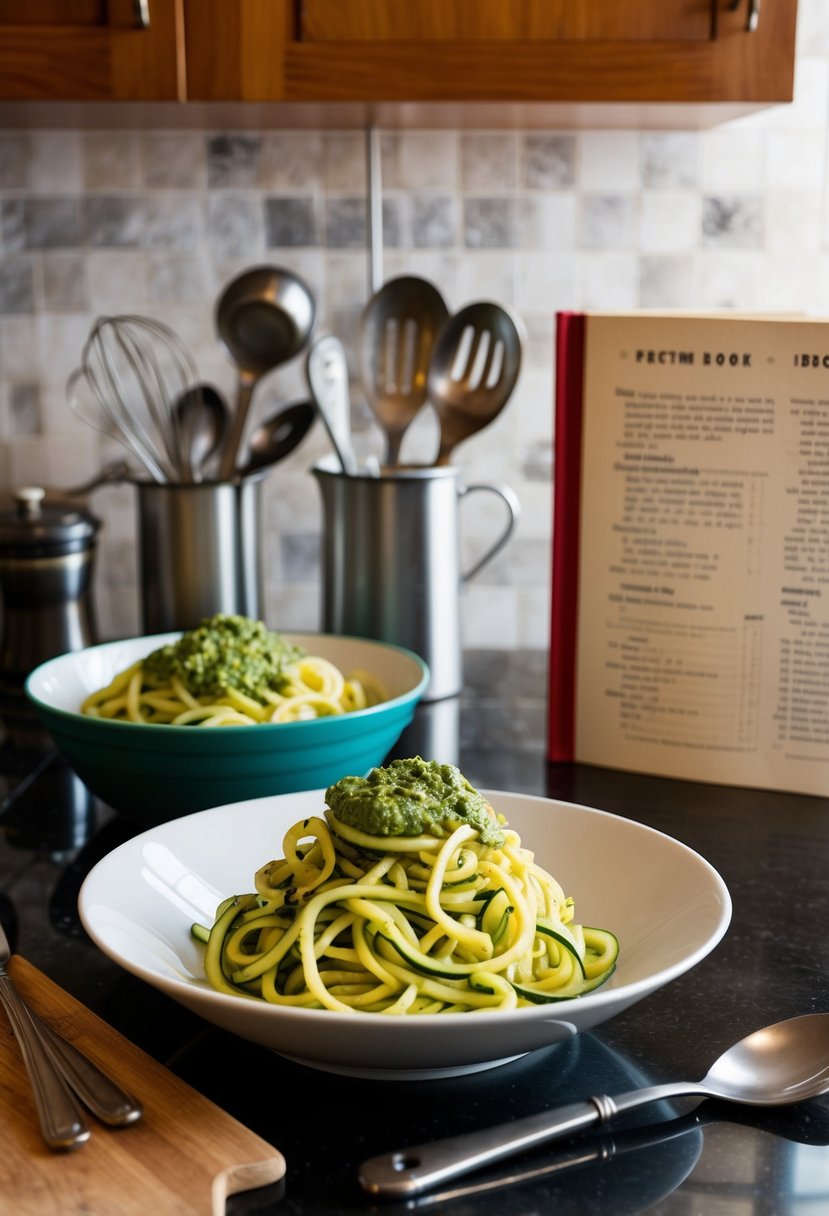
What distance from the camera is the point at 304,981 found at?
69 centimetres

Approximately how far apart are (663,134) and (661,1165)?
1314 millimetres

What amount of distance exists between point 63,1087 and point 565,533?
2.29 ft

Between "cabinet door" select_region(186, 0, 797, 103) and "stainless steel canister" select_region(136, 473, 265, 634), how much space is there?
406 millimetres

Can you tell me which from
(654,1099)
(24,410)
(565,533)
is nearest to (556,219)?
(565,533)

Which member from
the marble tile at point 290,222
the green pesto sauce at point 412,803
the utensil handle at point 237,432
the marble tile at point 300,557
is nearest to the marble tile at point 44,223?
the marble tile at point 290,222

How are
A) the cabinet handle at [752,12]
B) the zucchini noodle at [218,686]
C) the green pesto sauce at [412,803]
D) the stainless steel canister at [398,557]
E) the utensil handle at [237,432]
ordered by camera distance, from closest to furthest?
the green pesto sauce at [412,803] < the zucchini noodle at [218,686] < the cabinet handle at [752,12] < the stainless steel canister at [398,557] < the utensil handle at [237,432]

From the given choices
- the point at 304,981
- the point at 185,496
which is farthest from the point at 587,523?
the point at 304,981

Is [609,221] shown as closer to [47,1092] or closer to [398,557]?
[398,557]

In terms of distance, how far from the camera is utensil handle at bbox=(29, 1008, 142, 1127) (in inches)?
25.2

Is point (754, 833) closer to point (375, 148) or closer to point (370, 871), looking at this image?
point (370, 871)

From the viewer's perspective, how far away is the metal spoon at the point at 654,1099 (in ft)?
1.96

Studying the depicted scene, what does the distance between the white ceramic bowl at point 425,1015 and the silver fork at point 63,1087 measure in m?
0.06

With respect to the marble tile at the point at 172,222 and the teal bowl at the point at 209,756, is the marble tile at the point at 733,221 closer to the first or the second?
the marble tile at the point at 172,222

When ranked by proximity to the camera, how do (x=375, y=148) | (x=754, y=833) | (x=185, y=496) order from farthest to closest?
(x=375, y=148)
(x=185, y=496)
(x=754, y=833)
